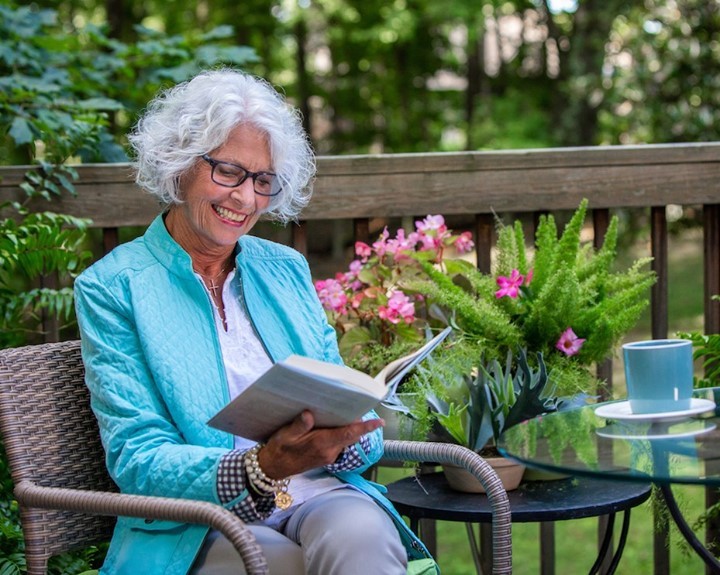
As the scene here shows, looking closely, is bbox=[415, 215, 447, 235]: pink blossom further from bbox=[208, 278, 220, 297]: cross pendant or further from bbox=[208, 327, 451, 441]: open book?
bbox=[208, 327, 451, 441]: open book

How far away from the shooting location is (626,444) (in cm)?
162

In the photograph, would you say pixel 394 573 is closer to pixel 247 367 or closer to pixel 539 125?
pixel 247 367

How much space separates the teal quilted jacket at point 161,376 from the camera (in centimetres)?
173

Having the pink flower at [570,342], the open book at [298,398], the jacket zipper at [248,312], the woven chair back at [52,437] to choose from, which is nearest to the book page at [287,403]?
the open book at [298,398]

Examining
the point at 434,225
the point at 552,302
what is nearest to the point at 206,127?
the point at 434,225

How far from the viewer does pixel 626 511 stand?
84.6 inches

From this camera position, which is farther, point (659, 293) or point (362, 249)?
point (659, 293)

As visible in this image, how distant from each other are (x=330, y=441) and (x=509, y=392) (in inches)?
27.3

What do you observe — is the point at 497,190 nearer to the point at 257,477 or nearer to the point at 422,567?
the point at 422,567

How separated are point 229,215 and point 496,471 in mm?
816

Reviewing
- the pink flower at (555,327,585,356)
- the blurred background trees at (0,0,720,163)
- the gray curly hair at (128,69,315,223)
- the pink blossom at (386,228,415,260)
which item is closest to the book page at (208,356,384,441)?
the gray curly hair at (128,69,315,223)

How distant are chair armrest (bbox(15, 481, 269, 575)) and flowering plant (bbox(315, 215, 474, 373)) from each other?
951mm

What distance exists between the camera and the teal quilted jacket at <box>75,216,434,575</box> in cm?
173

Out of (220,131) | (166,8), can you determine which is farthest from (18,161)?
(166,8)
